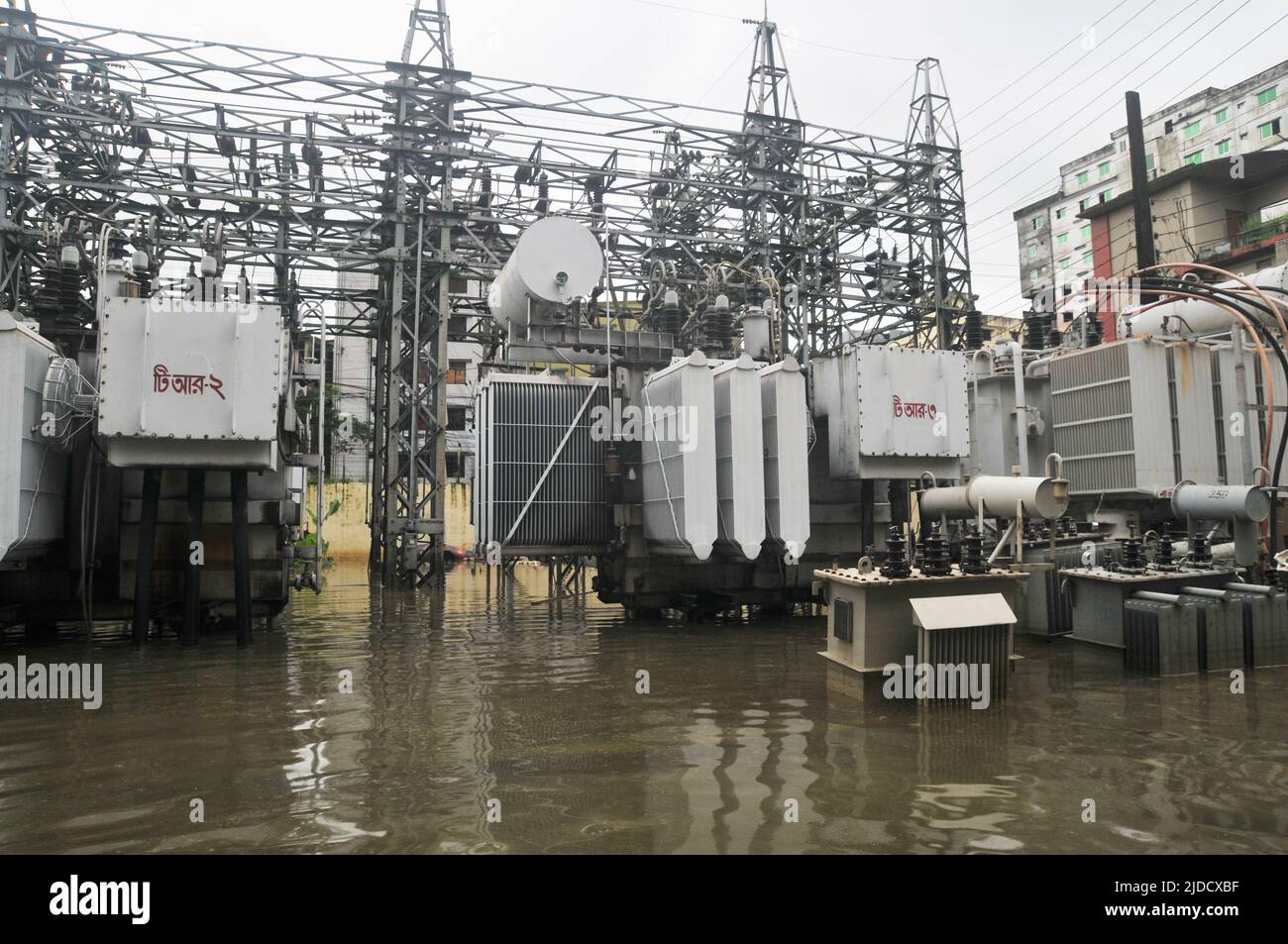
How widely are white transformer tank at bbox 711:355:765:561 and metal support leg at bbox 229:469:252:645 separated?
618 centimetres

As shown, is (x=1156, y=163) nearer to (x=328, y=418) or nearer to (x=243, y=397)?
(x=328, y=418)

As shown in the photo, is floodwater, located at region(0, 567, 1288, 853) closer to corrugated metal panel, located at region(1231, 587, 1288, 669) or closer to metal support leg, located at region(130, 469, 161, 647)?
corrugated metal panel, located at region(1231, 587, 1288, 669)

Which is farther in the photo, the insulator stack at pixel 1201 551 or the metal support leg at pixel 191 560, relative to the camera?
the metal support leg at pixel 191 560

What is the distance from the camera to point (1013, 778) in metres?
5.11

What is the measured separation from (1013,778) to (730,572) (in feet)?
27.3

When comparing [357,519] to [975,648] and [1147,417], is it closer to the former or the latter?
[1147,417]

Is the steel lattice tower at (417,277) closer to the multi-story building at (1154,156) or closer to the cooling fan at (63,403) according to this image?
the cooling fan at (63,403)

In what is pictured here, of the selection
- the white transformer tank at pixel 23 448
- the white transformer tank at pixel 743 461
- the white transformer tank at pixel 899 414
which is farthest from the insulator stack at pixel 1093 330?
the white transformer tank at pixel 23 448

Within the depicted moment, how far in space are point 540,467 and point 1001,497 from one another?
6729mm

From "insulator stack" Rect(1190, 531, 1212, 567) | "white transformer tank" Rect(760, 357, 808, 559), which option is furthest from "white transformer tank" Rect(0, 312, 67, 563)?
"insulator stack" Rect(1190, 531, 1212, 567)

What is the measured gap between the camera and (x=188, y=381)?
9617 millimetres

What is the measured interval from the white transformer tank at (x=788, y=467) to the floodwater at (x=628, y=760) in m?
1.96

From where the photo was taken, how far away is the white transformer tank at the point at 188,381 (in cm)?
948

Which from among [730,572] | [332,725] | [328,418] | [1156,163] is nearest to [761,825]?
[332,725]
